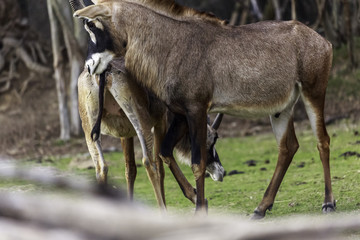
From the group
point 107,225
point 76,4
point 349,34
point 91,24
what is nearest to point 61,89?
point 349,34

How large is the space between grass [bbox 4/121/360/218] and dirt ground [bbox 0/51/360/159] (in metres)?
0.83

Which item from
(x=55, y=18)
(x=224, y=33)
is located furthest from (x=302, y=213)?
(x=55, y=18)

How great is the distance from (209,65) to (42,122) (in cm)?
976

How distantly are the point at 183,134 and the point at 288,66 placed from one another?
1139 mm

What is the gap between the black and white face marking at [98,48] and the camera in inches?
231

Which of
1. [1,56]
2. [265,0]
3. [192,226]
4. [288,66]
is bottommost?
[1,56]

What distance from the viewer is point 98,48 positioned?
5906 millimetres

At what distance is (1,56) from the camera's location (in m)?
18.0

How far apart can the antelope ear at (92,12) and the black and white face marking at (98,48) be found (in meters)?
0.06

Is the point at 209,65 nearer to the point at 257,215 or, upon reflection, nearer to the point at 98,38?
the point at 98,38

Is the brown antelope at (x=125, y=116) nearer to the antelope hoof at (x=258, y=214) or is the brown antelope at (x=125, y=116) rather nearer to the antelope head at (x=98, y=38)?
the antelope head at (x=98, y=38)

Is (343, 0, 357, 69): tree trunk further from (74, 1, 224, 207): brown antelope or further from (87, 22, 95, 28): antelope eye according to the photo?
(87, 22, 95, 28): antelope eye

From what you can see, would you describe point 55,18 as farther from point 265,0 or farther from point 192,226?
point 192,226

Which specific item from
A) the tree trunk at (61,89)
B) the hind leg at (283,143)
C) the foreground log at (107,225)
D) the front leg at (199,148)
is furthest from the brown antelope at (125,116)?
the tree trunk at (61,89)
